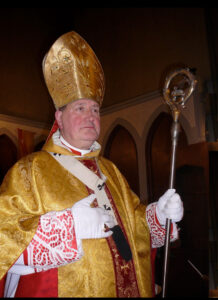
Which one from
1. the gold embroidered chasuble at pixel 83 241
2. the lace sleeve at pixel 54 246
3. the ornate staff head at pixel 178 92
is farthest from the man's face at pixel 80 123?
the lace sleeve at pixel 54 246

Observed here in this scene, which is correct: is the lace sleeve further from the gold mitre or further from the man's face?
the gold mitre

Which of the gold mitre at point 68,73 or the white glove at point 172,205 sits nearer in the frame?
the white glove at point 172,205

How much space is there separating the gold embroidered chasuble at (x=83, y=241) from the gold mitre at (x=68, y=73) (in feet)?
1.35

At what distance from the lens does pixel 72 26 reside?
1011 cm

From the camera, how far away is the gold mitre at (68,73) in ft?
7.16

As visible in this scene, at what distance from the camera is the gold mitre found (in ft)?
7.16

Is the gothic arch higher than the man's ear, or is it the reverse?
the gothic arch

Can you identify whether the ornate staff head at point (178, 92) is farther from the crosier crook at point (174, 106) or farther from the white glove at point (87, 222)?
the white glove at point (87, 222)

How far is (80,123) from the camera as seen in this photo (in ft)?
6.73

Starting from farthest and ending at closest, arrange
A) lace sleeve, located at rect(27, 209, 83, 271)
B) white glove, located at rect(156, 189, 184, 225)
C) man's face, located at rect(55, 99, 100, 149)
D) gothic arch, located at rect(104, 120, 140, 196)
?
gothic arch, located at rect(104, 120, 140, 196)
man's face, located at rect(55, 99, 100, 149)
white glove, located at rect(156, 189, 184, 225)
lace sleeve, located at rect(27, 209, 83, 271)

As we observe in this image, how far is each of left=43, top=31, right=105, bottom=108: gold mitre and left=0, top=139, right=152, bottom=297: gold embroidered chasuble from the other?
0.41 m

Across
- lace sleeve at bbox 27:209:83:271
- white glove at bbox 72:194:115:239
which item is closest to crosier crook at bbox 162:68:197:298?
white glove at bbox 72:194:115:239

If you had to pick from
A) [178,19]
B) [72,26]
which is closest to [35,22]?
[72,26]

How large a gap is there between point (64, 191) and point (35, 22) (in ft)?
27.9
